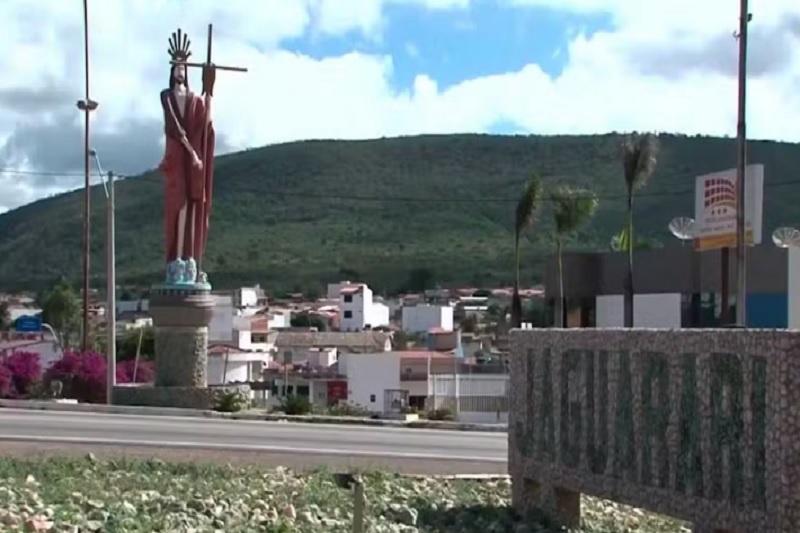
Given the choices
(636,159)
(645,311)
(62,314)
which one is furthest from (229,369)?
(636,159)

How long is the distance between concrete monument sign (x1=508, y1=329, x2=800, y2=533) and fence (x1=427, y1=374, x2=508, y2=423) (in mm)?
30629

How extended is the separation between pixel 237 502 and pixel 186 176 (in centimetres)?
1819

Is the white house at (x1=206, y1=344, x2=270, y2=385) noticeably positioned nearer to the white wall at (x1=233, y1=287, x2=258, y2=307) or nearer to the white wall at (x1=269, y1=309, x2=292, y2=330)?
the white wall at (x1=233, y1=287, x2=258, y2=307)

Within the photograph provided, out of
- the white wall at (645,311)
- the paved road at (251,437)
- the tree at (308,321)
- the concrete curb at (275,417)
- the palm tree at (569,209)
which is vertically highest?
the palm tree at (569,209)

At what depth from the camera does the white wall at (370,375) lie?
59.1 meters

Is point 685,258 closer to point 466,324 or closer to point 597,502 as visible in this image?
point 597,502

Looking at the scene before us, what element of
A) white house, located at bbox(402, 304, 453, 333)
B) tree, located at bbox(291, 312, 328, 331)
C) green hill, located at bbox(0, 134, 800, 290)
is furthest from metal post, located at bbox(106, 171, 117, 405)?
green hill, located at bbox(0, 134, 800, 290)

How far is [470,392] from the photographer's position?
51531mm

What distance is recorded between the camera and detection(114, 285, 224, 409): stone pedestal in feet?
108

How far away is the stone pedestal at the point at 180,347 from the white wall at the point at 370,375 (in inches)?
962

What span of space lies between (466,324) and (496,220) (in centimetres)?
1737

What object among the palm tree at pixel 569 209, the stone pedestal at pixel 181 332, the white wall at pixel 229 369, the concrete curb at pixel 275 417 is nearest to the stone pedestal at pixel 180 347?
the stone pedestal at pixel 181 332

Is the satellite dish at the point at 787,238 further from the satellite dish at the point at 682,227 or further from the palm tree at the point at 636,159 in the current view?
the palm tree at the point at 636,159

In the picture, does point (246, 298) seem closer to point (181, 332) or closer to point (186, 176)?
point (181, 332)
